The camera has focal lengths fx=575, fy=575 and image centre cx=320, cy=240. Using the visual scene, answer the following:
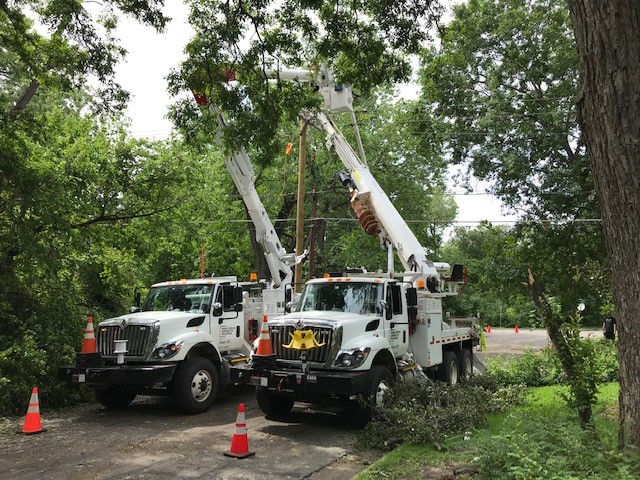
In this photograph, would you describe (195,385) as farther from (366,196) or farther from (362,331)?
(366,196)

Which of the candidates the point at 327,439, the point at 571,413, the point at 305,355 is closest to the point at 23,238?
the point at 305,355

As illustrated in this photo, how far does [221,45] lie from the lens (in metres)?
9.91

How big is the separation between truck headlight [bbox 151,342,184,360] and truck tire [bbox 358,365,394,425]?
3.47m

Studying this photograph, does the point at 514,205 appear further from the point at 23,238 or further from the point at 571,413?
the point at 23,238

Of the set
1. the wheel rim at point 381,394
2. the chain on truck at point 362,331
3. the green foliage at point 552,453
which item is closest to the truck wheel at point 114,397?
the chain on truck at point 362,331

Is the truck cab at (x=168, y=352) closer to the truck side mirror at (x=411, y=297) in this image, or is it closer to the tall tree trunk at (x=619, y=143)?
the truck side mirror at (x=411, y=297)

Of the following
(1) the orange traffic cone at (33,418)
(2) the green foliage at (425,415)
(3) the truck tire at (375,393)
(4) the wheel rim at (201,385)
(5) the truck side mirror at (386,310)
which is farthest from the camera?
(4) the wheel rim at (201,385)

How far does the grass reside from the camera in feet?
15.4

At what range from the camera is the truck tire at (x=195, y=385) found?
10047 mm

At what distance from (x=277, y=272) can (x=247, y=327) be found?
6.34 feet

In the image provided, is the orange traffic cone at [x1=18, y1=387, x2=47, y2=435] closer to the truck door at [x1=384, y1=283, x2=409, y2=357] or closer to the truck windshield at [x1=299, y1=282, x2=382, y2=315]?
the truck windshield at [x1=299, y1=282, x2=382, y2=315]

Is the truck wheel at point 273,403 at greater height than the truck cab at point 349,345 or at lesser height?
lesser

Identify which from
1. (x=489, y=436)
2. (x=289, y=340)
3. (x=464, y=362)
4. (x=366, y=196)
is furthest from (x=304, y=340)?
(x=464, y=362)

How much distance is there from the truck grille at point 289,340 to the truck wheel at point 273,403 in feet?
2.42
